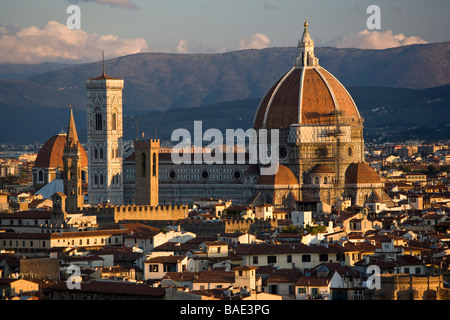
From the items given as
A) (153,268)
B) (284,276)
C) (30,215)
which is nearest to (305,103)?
(30,215)

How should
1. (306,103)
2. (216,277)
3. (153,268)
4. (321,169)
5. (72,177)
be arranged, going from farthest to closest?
(306,103)
(321,169)
(72,177)
(153,268)
(216,277)

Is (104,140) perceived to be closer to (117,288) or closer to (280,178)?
(280,178)

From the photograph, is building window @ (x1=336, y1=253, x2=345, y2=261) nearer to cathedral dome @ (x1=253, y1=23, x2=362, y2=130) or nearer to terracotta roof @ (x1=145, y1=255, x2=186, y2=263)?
terracotta roof @ (x1=145, y1=255, x2=186, y2=263)

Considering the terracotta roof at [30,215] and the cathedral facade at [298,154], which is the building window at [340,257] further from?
the cathedral facade at [298,154]

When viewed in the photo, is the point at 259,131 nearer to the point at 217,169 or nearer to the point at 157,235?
the point at 217,169

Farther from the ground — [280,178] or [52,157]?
[52,157]

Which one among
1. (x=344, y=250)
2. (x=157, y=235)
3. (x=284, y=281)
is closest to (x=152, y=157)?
(x=157, y=235)

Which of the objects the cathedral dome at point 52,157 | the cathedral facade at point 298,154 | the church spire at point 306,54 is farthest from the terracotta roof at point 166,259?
the cathedral dome at point 52,157
